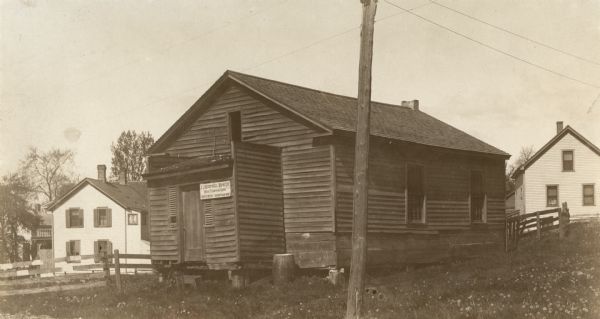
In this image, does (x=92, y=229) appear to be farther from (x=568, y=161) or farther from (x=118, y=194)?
(x=568, y=161)

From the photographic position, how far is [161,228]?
2394cm

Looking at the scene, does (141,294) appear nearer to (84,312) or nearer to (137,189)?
(84,312)

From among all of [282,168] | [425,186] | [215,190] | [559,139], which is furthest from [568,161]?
[215,190]

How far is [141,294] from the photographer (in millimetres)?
20094

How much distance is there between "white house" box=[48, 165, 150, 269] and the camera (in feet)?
170

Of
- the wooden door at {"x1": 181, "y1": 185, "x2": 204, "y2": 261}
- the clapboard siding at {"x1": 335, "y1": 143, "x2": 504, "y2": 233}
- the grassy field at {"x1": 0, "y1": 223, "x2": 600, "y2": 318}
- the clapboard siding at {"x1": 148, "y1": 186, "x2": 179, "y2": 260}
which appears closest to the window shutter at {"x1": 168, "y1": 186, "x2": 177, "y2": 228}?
the clapboard siding at {"x1": 148, "y1": 186, "x2": 179, "y2": 260}

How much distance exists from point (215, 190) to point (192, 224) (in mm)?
2228

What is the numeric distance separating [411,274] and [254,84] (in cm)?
829

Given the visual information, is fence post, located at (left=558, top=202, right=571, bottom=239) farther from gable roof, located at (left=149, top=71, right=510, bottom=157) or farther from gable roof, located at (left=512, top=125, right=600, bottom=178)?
gable roof, located at (left=512, top=125, right=600, bottom=178)

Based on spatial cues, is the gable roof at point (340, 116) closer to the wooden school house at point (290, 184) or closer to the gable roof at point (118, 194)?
the wooden school house at point (290, 184)

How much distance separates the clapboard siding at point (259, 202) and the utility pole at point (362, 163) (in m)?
8.65

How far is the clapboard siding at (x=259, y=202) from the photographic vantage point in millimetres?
21234

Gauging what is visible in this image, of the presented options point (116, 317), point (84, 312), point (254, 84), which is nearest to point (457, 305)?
point (116, 317)

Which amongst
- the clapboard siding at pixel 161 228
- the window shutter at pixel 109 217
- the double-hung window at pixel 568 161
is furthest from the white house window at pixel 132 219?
the double-hung window at pixel 568 161
